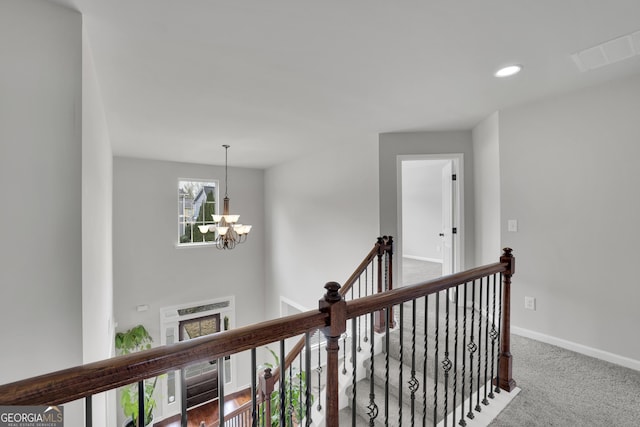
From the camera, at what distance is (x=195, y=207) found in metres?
6.02

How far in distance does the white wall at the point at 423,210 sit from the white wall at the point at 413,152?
10.4 feet

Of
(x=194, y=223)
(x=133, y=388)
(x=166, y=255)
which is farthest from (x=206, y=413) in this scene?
(x=194, y=223)

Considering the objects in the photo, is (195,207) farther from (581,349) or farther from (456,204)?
(581,349)

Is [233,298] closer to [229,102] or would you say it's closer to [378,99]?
[229,102]

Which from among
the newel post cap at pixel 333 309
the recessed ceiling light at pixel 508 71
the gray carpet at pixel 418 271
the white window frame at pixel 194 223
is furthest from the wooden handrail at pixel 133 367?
the white window frame at pixel 194 223

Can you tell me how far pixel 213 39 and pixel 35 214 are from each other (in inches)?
51.9

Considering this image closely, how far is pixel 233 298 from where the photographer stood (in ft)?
20.4

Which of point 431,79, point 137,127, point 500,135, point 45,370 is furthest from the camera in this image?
point 137,127

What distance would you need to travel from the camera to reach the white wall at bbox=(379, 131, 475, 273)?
3.73m

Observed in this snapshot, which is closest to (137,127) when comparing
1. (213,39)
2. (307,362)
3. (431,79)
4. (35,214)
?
(213,39)

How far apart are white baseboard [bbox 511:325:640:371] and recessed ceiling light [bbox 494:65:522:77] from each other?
7.95ft

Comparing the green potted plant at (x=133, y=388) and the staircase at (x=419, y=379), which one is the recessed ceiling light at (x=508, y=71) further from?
the green potted plant at (x=133, y=388)

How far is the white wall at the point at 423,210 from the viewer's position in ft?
23.2

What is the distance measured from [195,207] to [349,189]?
337 centimetres
